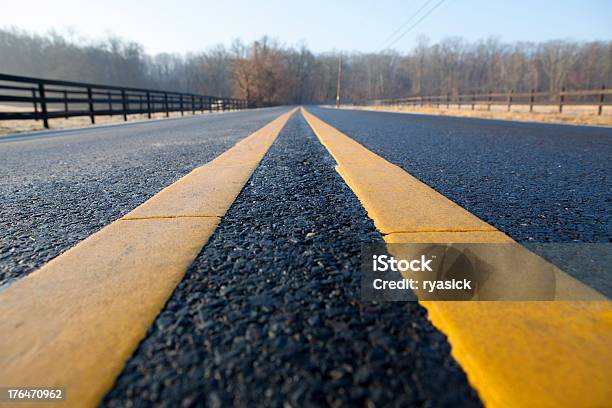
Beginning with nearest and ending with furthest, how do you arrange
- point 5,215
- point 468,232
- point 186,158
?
1. point 468,232
2. point 5,215
3. point 186,158

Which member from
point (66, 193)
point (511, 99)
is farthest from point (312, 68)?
point (66, 193)

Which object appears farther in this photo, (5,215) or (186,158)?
(186,158)

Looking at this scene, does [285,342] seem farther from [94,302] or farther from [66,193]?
[66,193]

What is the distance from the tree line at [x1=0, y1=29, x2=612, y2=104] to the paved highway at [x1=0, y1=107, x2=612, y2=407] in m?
56.8

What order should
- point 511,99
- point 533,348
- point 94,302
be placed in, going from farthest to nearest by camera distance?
1. point 511,99
2. point 94,302
3. point 533,348

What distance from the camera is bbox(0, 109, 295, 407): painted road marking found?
1.60 ft

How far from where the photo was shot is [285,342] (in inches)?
21.4

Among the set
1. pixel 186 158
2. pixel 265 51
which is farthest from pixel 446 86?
pixel 186 158

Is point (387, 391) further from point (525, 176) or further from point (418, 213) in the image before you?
point (525, 176)

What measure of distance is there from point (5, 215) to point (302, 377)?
4.71 ft

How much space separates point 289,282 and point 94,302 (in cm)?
38

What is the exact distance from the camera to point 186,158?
2783 mm

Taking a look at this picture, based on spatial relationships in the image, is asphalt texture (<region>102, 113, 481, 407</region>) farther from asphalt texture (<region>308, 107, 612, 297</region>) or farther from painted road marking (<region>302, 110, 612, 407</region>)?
asphalt texture (<region>308, 107, 612, 297</region>)

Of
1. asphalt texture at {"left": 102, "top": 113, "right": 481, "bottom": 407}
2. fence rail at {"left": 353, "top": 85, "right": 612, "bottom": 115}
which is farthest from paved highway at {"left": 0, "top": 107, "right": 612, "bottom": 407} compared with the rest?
fence rail at {"left": 353, "top": 85, "right": 612, "bottom": 115}
